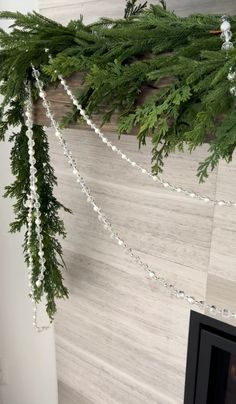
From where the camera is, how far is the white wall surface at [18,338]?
5.05ft

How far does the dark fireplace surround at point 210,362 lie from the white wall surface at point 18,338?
648mm

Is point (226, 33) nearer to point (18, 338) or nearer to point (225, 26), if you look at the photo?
point (225, 26)

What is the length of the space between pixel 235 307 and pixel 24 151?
23.3 inches

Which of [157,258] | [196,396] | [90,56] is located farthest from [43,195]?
[196,396]

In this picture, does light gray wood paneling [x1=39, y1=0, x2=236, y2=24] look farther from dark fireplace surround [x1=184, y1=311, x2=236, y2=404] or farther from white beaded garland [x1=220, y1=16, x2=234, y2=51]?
dark fireplace surround [x1=184, y1=311, x2=236, y2=404]

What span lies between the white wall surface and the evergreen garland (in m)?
0.75

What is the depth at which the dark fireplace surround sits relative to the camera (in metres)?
1.02

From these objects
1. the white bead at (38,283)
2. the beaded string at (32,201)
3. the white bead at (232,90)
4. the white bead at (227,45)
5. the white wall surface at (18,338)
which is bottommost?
the white wall surface at (18,338)

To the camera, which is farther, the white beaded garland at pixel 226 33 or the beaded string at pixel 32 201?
the beaded string at pixel 32 201

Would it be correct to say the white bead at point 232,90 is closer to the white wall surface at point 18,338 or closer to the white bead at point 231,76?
the white bead at point 231,76

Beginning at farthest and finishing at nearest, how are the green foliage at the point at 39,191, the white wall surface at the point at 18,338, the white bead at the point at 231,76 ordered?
the white wall surface at the point at 18,338, the green foliage at the point at 39,191, the white bead at the point at 231,76

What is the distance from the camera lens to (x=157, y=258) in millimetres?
1104

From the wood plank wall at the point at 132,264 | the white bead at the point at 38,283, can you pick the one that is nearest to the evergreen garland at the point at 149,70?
the wood plank wall at the point at 132,264

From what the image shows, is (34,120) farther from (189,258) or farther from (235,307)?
(235,307)
